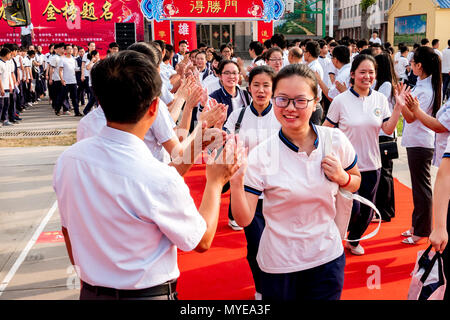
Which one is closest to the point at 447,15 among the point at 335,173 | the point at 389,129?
the point at 389,129

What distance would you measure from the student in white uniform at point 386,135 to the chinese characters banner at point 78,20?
1849 cm

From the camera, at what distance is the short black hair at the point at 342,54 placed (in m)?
6.36

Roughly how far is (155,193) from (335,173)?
3.08 ft

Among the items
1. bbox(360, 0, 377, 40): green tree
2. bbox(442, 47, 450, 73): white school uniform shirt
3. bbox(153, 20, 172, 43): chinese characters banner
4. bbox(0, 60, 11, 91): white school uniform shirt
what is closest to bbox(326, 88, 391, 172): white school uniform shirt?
bbox(0, 60, 11, 91): white school uniform shirt

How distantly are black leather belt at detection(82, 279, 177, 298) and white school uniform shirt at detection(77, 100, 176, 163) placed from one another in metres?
1.16

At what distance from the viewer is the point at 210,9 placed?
14.2 meters

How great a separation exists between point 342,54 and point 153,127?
4.05 metres

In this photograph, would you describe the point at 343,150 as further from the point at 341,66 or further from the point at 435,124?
the point at 341,66

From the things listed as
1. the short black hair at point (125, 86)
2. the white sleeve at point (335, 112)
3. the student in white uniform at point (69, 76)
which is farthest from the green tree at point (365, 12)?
the short black hair at point (125, 86)

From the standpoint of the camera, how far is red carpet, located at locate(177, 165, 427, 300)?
3498mm

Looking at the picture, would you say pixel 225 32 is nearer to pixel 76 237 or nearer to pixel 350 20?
pixel 350 20

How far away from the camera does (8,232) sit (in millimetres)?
4781

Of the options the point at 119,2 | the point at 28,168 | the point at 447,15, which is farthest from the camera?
the point at 447,15

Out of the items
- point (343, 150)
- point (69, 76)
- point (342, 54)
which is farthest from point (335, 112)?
point (69, 76)
